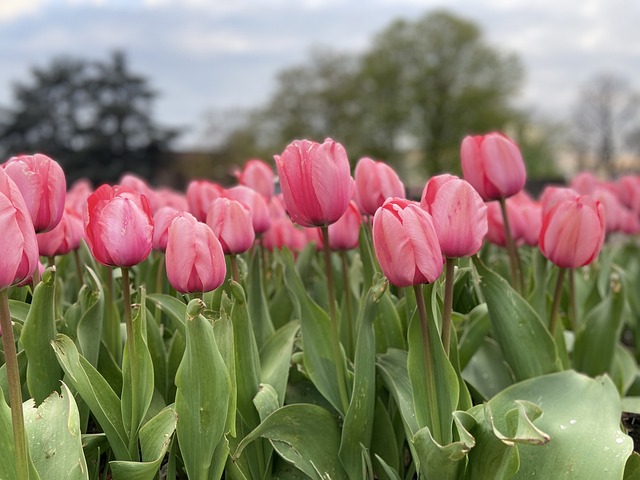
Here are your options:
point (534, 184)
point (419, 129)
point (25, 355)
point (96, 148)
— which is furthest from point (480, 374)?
point (96, 148)

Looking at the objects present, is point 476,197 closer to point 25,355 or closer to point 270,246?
point 25,355

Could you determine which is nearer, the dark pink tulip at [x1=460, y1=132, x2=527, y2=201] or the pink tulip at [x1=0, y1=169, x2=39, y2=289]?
the pink tulip at [x1=0, y1=169, x2=39, y2=289]

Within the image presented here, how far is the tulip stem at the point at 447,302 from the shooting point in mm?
1136

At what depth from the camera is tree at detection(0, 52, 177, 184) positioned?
3588 centimetres

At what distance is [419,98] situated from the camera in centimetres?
3022

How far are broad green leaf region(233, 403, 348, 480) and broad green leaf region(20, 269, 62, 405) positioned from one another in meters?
0.35

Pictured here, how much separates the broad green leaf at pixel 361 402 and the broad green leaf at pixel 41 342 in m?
0.52

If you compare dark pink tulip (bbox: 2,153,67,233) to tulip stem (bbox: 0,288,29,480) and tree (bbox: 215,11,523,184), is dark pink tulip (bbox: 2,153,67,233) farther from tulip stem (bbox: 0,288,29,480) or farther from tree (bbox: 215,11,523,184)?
tree (bbox: 215,11,523,184)

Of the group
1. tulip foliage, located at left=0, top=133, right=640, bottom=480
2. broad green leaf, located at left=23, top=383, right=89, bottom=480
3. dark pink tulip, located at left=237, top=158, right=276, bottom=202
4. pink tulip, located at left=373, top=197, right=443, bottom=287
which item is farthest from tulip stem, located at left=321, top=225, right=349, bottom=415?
dark pink tulip, located at left=237, top=158, right=276, bottom=202

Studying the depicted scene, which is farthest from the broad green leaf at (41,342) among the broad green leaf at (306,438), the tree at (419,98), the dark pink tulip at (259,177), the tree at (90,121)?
the tree at (90,121)

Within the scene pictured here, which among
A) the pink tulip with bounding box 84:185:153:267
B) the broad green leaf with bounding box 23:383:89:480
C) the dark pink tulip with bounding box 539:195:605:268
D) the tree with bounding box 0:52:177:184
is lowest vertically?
the tree with bounding box 0:52:177:184

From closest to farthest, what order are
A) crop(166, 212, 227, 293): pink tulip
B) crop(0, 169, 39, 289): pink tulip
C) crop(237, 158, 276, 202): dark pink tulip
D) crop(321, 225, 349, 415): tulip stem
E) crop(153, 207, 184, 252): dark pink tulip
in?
crop(0, 169, 39, 289): pink tulip → crop(166, 212, 227, 293): pink tulip → crop(321, 225, 349, 415): tulip stem → crop(153, 207, 184, 252): dark pink tulip → crop(237, 158, 276, 202): dark pink tulip

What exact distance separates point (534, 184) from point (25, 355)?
1417cm

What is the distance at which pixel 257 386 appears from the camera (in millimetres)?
1265
